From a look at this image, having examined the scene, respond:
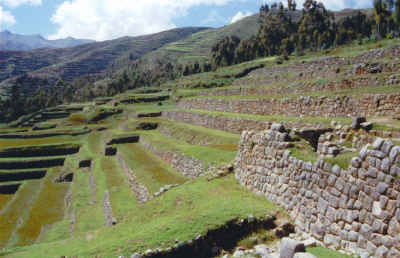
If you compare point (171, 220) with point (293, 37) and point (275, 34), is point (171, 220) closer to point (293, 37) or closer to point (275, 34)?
point (293, 37)

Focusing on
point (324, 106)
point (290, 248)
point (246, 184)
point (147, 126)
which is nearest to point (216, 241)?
point (290, 248)

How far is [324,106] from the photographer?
1798 cm

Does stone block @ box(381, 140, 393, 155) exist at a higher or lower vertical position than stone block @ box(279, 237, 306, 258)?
higher

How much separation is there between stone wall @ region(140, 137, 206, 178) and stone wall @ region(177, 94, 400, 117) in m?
7.14

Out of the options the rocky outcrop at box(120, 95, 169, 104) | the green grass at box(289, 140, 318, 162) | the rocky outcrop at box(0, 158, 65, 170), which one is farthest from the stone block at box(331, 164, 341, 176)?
the rocky outcrop at box(120, 95, 169, 104)

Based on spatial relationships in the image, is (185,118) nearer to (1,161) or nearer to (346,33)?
(1,161)

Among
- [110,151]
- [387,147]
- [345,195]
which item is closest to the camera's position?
[387,147]

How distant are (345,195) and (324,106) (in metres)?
13.0

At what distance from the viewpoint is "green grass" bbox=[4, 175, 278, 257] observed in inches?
277

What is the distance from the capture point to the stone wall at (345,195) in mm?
5129

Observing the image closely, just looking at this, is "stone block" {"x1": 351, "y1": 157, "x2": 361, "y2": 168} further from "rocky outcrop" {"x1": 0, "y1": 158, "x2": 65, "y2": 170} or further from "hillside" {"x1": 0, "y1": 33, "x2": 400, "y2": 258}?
"rocky outcrop" {"x1": 0, "y1": 158, "x2": 65, "y2": 170}

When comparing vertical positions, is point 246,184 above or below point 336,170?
below

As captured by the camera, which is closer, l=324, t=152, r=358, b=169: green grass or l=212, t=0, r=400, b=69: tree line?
l=324, t=152, r=358, b=169: green grass

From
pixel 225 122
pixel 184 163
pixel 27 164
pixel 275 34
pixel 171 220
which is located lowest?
pixel 27 164
